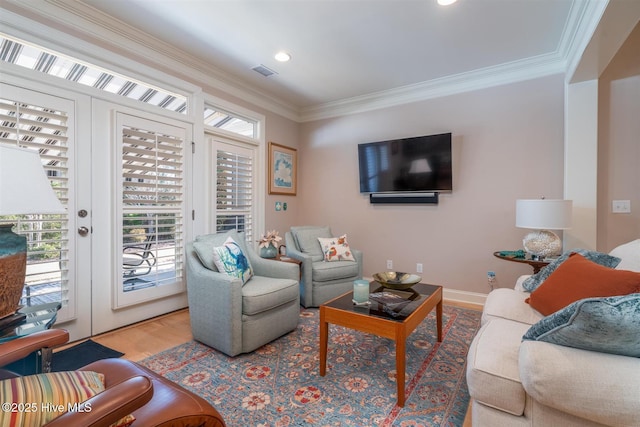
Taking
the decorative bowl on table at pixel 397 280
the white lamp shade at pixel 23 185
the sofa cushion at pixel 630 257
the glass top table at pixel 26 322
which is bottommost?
the decorative bowl on table at pixel 397 280

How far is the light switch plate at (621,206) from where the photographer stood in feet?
8.83

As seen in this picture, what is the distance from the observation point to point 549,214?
2461 mm

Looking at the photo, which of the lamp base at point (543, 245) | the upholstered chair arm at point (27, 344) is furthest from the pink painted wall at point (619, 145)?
the upholstered chair arm at point (27, 344)

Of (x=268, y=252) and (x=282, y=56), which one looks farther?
(x=268, y=252)

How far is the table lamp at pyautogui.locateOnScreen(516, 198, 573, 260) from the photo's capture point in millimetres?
2445

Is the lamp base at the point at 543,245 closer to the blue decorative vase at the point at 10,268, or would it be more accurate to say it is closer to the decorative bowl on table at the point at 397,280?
the decorative bowl on table at the point at 397,280

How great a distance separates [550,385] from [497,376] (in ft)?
0.59

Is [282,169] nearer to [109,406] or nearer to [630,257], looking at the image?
[630,257]

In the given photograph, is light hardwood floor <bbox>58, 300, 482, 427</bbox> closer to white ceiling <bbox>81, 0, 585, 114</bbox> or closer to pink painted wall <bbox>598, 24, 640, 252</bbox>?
white ceiling <bbox>81, 0, 585, 114</bbox>

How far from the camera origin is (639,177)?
2641 millimetres

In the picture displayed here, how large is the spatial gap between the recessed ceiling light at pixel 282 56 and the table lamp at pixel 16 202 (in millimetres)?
2316

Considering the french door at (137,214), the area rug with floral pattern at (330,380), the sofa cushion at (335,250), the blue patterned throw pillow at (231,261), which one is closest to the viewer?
the area rug with floral pattern at (330,380)

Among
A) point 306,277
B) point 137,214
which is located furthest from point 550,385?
point 137,214

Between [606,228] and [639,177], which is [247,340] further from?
[639,177]
